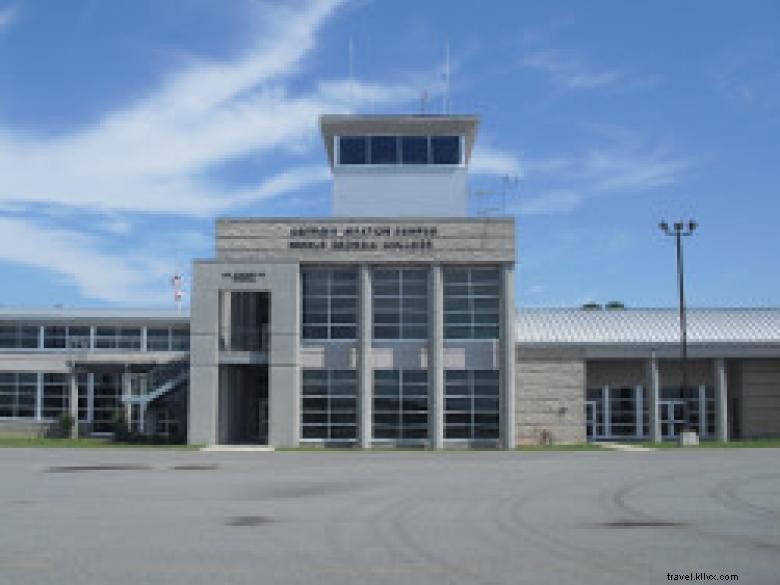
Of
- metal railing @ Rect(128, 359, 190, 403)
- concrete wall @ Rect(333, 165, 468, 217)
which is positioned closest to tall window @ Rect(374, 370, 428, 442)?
concrete wall @ Rect(333, 165, 468, 217)

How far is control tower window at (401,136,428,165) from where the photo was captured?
4528cm

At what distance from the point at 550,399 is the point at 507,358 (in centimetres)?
412

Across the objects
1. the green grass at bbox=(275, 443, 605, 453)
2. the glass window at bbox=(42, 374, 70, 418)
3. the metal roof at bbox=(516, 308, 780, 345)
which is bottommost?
the green grass at bbox=(275, 443, 605, 453)

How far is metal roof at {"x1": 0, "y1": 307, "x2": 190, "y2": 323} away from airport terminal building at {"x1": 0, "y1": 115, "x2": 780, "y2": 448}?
116mm

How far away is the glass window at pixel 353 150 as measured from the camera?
45281 mm

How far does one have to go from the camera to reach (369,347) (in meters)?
40.3

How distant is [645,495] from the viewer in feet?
63.0

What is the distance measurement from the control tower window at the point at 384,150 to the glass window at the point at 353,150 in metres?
0.42

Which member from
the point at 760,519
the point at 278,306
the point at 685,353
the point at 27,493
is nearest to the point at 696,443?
the point at 685,353

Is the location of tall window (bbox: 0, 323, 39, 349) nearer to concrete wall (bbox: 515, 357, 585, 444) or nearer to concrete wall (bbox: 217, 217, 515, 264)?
concrete wall (bbox: 217, 217, 515, 264)

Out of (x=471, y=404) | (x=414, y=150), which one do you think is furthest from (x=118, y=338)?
(x=471, y=404)

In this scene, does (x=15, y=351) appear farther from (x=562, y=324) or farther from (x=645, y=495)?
(x=645, y=495)

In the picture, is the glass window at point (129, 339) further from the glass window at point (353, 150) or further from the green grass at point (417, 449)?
the glass window at point (353, 150)

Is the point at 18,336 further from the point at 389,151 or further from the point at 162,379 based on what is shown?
the point at 389,151
